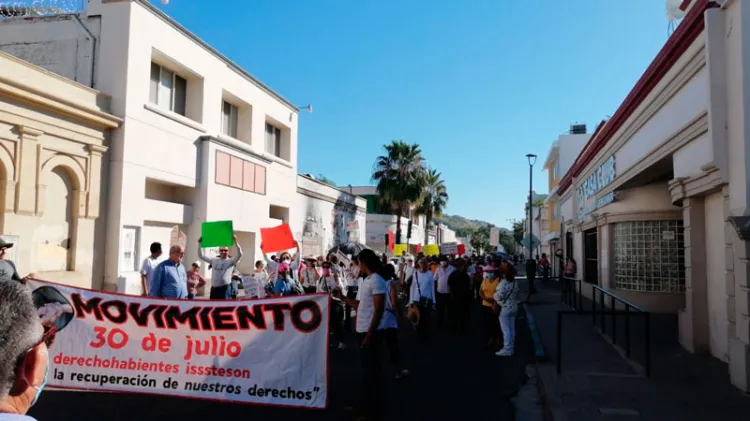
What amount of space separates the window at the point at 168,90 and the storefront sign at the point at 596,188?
1333 cm

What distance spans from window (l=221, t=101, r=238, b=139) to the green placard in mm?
10407

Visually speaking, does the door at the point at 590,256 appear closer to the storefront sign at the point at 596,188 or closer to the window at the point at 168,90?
the storefront sign at the point at 596,188

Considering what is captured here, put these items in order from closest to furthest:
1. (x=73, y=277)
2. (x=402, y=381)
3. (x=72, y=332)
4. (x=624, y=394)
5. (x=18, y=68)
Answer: (x=72, y=332)
(x=624, y=394)
(x=402, y=381)
(x=18, y=68)
(x=73, y=277)

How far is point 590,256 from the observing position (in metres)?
20.9

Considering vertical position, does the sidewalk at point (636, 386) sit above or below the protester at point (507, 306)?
below

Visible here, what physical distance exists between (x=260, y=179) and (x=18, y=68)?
10606 millimetres

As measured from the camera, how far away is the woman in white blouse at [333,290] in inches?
400

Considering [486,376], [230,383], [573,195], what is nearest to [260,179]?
[573,195]

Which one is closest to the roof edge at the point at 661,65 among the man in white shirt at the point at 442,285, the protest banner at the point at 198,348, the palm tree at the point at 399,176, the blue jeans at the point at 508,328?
the blue jeans at the point at 508,328

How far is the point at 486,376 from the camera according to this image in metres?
8.16

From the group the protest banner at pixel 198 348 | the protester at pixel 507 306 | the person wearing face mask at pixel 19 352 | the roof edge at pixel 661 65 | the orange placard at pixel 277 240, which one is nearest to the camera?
the person wearing face mask at pixel 19 352

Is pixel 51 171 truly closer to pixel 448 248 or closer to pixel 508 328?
pixel 508 328

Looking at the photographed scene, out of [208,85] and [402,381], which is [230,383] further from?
[208,85]

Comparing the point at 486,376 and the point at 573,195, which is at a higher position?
the point at 573,195
